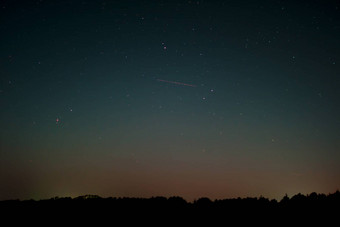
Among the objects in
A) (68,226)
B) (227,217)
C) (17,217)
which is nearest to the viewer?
(227,217)

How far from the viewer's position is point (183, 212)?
881 cm

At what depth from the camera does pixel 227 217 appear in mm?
8086

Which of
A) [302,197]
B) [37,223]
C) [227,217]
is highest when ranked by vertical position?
[302,197]

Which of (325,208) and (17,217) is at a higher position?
(325,208)

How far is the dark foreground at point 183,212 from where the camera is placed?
7.48 meters

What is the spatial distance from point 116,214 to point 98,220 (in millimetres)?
642

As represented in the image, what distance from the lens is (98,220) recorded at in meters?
8.79

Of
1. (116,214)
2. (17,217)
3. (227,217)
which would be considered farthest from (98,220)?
(227,217)

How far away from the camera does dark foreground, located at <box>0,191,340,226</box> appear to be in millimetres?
7480

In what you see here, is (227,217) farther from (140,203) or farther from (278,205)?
(140,203)

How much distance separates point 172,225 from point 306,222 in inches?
153

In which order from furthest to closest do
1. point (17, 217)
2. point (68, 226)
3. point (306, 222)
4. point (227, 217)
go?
point (17, 217)
point (68, 226)
point (227, 217)
point (306, 222)

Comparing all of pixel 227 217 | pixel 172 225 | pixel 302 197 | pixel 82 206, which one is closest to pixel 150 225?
pixel 172 225

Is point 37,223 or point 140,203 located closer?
point 37,223
